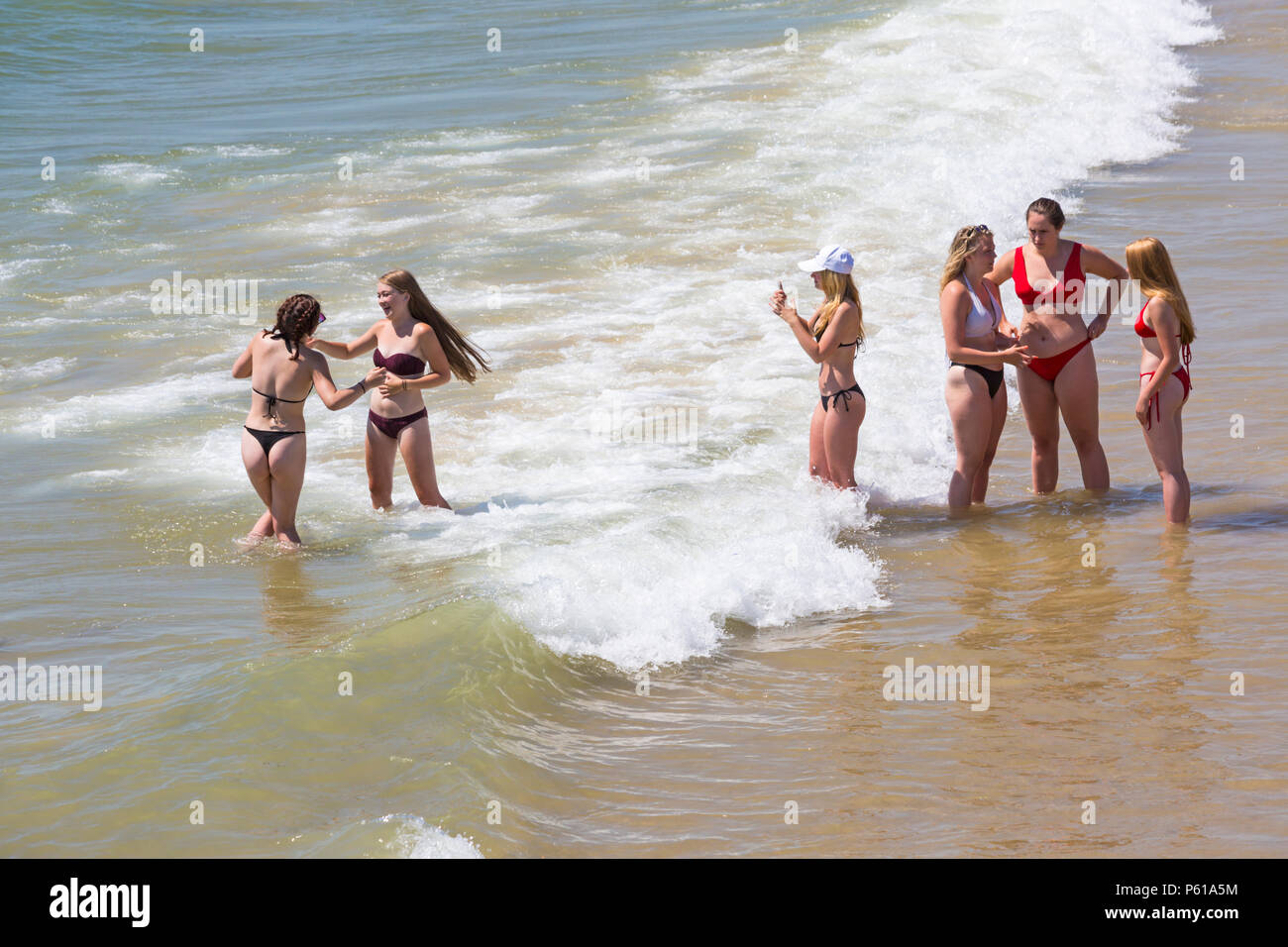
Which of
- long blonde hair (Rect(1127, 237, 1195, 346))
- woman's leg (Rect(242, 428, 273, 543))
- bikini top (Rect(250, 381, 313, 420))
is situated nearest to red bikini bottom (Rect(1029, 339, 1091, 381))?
long blonde hair (Rect(1127, 237, 1195, 346))

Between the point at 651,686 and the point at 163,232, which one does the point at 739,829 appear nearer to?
the point at 651,686

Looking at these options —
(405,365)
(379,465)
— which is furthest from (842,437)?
(379,465)

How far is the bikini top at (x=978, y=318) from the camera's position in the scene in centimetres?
783

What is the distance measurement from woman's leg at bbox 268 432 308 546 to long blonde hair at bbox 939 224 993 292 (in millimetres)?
3785

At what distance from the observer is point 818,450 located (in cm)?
848

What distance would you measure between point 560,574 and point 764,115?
14764 mm

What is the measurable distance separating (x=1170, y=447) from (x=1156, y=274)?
3.13ft

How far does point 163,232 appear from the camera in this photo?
1638cm

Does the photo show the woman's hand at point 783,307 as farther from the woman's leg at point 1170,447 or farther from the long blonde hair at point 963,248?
the woman's leg at point 1170,447

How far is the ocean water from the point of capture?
539 cm

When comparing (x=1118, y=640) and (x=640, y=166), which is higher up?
(x=640, y=166)

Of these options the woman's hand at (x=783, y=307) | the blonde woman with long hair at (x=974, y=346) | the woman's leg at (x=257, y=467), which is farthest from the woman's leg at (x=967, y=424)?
the woman's leg at (x=257, y=467)

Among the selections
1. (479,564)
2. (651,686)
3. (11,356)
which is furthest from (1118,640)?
(11,356)
